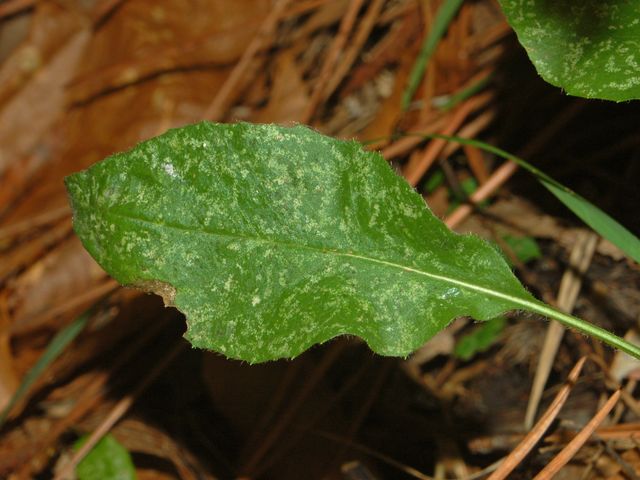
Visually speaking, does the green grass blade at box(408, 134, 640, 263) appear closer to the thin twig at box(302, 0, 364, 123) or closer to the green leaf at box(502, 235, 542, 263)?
the green leaf at box(502, 235, 542, 263)

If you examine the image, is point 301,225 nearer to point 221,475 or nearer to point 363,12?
point 221,475

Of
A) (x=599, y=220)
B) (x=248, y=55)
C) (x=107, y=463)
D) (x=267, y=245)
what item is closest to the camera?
(x=267, y=245)

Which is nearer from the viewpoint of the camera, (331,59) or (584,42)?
(584,42)

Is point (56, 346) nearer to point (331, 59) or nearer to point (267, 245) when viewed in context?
point (267, 245)

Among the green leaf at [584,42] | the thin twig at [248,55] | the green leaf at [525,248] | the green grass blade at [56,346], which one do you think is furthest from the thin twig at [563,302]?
the thin twig at [248,55]

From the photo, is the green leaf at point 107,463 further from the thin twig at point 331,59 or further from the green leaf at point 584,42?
the green leaf at point 584,42

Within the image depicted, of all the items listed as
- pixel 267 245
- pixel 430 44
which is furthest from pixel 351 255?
pixel 430 44
